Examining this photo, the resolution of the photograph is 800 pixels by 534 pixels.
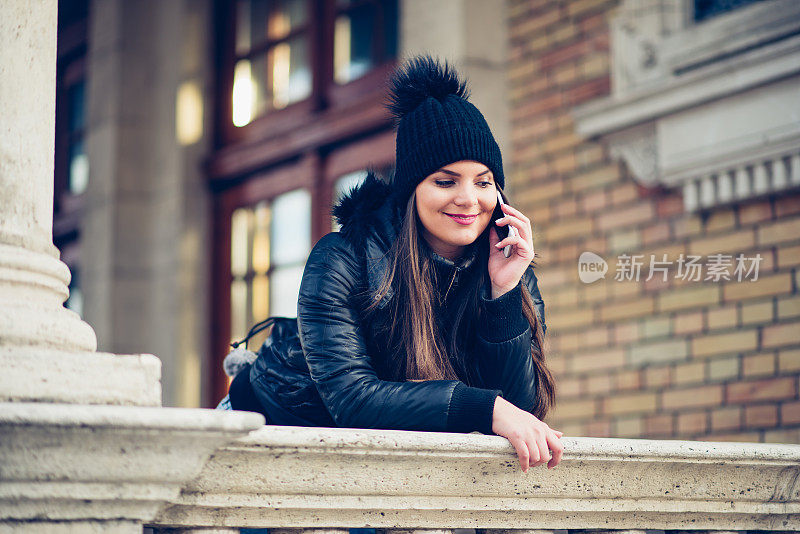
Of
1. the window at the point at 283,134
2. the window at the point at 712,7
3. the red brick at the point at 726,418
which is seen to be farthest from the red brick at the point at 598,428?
the window at the point at 283,134

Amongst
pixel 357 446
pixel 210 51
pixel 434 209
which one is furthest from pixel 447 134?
pixel 210 51

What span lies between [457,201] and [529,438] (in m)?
0.68

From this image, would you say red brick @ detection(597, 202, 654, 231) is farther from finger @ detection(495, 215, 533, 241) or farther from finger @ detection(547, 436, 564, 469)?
finger @ detection(547, 436, 564, 469)

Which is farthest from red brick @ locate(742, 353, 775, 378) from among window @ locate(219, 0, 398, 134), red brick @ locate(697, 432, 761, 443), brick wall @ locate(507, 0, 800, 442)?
→ window @ locate(219, 0, 398, 134)

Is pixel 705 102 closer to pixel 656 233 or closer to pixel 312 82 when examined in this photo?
pixel 656 233

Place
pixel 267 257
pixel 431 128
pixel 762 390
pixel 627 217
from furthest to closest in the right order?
pixel 267 257 < pixel 627 217 < pixel 762 390 < pixel 431 128

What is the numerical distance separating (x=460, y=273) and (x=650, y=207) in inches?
89.1

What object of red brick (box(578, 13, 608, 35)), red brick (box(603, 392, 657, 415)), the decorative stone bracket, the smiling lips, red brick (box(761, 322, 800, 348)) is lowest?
red brick (box(603, 392, 657, 415))

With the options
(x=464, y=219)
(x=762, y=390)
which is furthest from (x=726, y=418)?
(x=464, y=219)

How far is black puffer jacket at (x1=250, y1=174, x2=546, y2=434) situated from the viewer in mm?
2041

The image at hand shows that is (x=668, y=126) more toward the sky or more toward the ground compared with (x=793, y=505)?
more toward the sky

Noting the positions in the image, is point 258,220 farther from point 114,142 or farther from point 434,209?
point 434,209

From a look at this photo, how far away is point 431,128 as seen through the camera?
238 centimetres

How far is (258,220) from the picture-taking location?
22.3 ft
